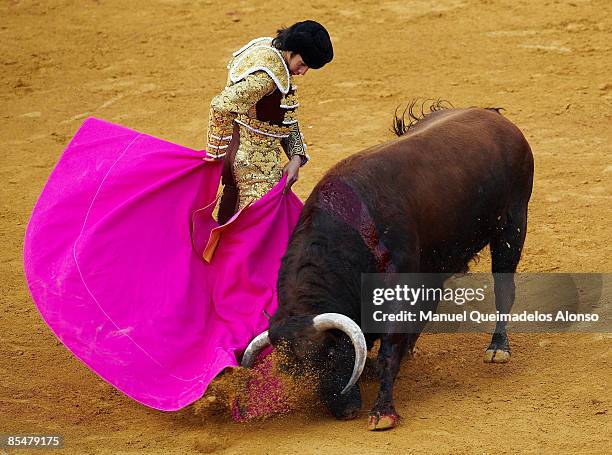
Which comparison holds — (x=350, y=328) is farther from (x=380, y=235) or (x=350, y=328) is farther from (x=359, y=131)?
(x=359, y=131)

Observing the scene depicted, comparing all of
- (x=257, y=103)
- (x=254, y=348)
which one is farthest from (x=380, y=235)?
(x=257, y=103)

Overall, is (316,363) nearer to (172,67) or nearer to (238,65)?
(238,65)

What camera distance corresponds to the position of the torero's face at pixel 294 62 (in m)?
4.97

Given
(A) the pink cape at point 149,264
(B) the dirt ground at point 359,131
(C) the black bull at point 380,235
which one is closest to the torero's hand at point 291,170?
(A) the pink cape at point 149,264

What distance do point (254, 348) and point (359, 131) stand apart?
3.94 meters

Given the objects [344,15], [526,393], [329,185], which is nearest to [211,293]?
[329,185]

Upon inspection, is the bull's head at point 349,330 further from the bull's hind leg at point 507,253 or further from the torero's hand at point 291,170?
the bull's hind leg at point 507,253

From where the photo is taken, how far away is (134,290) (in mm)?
5098

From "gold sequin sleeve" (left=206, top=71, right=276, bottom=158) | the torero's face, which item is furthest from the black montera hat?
"gold sequin sleeve" (left=206, top=71, right=276, bottom=158)

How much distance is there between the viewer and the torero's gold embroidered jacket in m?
4.95

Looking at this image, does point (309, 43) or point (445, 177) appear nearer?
point (309, 43)

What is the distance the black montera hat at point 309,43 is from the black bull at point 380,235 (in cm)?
48

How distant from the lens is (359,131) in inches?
331

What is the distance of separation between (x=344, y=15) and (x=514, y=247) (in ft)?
17.8
